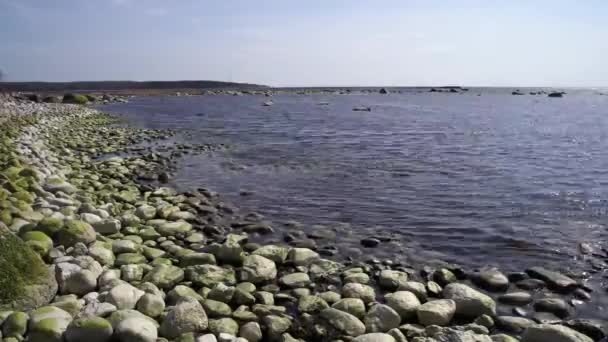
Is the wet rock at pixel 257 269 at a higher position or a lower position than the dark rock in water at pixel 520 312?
higher

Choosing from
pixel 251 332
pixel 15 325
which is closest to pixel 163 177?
pixel 15 325

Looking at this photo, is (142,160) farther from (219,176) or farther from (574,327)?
(574,327)

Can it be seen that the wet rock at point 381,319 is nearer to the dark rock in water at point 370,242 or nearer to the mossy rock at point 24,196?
the dark rock in water at point 370,242

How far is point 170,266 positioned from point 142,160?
414 inches

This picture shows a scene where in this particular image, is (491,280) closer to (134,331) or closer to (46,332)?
(134,331)

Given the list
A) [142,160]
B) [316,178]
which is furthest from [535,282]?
[142,160]

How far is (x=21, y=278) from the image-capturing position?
480 centimetres

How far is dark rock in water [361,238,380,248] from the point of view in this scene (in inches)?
310

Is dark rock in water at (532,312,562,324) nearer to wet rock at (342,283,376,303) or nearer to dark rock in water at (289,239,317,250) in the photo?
wet rock at (342,283,376,303)

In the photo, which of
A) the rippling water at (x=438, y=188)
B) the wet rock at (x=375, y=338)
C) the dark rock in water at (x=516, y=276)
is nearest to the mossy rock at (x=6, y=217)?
the rippling water at (x=438, y=188)

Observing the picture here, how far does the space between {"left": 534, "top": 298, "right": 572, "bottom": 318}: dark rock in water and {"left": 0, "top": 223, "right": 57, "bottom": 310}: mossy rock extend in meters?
6.15

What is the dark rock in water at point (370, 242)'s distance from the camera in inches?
310

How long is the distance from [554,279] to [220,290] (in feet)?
16.0

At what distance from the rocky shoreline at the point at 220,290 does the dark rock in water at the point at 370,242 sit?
87 centimetres
